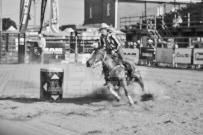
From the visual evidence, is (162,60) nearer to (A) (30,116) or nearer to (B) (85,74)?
(B) (85,74)

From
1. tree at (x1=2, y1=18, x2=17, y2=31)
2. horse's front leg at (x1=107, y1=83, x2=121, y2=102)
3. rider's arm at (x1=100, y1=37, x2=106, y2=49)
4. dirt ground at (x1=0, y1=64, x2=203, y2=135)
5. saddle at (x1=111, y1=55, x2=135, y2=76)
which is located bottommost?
dirt ground at (x1=0, y1=64, x2=203, y2=135)

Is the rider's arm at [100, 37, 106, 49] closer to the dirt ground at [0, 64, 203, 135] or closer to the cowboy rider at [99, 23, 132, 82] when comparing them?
the cowboy rider at [99, 23, 132, 82]

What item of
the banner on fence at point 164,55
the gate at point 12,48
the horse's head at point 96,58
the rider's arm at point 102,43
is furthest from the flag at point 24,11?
the horse's head at point 96,58

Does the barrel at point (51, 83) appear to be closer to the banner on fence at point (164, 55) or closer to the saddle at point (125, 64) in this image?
the saddle at point (125, 64)

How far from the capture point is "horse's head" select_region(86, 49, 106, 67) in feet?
37.4

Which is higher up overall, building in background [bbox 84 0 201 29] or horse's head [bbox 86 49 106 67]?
building in background [bbox 84 0 201 29]

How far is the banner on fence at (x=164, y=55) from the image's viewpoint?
2890 centimetres

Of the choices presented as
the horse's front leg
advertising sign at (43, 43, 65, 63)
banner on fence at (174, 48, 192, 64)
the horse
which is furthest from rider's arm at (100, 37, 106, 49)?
advertising sign at (43, 43, 65, 63)

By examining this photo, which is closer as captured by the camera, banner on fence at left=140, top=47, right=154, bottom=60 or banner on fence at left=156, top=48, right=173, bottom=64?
banner on fence at left=156, top=48, right=173, bottom=64

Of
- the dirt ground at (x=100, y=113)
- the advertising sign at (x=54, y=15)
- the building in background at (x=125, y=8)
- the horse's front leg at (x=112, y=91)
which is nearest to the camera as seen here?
the dirt ground at (x=100, y=113)

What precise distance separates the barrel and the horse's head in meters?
1.23

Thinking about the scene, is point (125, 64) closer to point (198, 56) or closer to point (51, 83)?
point (51, 83)

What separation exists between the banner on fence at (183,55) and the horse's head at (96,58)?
16.4 meters

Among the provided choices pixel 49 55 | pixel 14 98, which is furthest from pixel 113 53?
pixel 49 55
